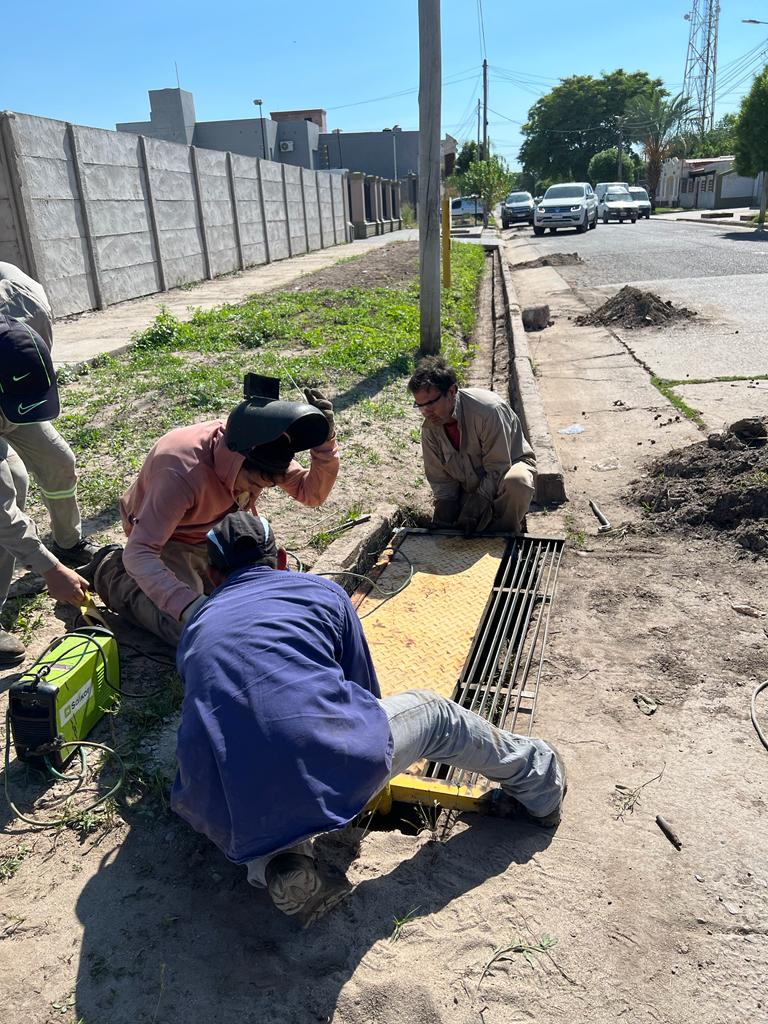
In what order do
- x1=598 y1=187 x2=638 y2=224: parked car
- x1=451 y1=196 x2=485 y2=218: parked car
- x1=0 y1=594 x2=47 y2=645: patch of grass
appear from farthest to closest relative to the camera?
x1=451 y1=196 x2=485 y2=218: parked car, x1=598 y1=187 x2=638 y2=224: parked car, x1=0 y1=594 x2=47 y2=645: patch of grass

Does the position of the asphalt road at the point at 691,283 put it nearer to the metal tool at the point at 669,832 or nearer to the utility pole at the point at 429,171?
the utility pole at the point at 429,171

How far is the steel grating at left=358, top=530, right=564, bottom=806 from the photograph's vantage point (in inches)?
140

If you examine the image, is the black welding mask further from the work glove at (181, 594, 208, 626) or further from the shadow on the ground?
the shadow on the ground

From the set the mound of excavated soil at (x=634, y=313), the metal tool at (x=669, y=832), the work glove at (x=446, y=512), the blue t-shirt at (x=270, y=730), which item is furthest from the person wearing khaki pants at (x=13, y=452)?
the mound of excavated soil at (x=634, y=313)

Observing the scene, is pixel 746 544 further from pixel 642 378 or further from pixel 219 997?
pixel 642 378

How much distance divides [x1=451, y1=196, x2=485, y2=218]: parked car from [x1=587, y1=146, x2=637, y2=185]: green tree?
15.6 m

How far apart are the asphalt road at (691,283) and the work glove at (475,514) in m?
4.73

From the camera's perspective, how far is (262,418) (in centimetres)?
284

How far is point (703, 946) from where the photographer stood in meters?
2.22

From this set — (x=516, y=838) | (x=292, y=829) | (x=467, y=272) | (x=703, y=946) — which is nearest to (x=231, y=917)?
(x=292, y=829)

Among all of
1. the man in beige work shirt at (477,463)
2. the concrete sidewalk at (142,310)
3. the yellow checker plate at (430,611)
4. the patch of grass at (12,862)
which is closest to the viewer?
the patch of grass at (12,862)

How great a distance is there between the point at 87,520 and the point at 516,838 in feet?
11.7

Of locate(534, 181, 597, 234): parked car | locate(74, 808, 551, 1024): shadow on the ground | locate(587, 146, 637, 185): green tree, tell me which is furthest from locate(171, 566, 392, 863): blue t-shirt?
locate(587, 146, 637, 185): green tree

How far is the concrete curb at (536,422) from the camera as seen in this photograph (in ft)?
18.6
